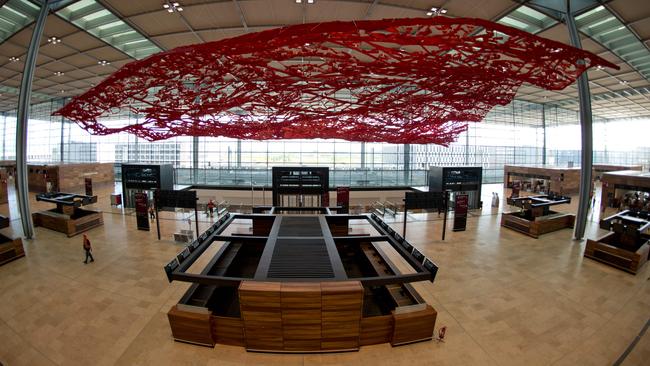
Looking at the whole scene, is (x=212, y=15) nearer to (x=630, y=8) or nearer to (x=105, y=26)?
(x=105, y=26)

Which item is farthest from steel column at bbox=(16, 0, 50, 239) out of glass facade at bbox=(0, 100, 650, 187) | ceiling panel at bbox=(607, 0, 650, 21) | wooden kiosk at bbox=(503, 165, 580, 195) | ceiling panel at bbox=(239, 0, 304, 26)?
wooden kiosk at bbox=(503, 165, 580, 195)

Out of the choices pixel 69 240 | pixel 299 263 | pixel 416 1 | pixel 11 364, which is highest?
pixel 416 1

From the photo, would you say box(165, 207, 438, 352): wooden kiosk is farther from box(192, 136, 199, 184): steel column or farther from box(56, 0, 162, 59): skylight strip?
box(192, 136, 199, 184): steel column

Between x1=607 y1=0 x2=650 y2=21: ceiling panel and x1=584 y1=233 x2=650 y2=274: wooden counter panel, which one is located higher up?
x1=607 y1=0 x2=650 y2=21: ceiling panel

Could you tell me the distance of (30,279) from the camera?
316 inches

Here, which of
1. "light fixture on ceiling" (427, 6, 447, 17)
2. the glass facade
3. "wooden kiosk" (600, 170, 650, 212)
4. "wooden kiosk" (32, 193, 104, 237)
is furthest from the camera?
the glass facade

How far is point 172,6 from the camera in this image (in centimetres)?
1016

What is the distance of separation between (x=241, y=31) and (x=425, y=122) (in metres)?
9.13

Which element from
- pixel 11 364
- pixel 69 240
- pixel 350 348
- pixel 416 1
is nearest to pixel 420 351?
pixel 350 348

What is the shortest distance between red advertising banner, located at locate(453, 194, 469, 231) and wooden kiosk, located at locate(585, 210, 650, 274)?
14.8 ft

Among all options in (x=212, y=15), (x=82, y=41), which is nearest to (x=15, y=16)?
(x=82, y=41)

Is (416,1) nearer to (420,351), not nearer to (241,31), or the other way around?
(241,31)

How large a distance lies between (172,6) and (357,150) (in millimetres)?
19544

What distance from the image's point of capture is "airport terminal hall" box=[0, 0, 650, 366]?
201 inches
